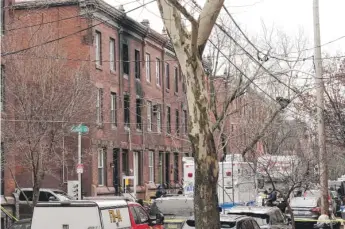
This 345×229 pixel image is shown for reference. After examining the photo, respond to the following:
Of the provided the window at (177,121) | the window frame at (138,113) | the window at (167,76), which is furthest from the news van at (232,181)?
the window at (167,76)

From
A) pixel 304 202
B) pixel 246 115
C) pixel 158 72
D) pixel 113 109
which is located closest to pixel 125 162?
pixel 113 109

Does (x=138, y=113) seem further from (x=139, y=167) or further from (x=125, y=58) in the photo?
(x=125, y=58)

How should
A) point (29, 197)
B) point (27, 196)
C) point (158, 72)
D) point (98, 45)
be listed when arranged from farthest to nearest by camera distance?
point (158, 72) < point (98, 45) < point (29, 197) < point (27, 196)

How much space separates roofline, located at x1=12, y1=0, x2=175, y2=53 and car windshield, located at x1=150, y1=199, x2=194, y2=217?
511 inches

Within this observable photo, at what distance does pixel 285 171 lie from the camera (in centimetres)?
2758

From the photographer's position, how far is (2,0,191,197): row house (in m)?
32.3

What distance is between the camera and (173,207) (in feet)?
69.9

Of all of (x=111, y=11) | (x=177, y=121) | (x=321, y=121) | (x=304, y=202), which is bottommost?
(x=304, y=202)

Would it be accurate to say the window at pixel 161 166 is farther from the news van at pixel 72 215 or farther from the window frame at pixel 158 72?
the news van at pixel 72 215

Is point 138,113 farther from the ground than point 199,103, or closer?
farther from the ground

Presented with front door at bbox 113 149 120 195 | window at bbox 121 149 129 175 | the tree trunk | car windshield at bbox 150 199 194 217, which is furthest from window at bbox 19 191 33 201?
the tree trunk

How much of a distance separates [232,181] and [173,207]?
830cm

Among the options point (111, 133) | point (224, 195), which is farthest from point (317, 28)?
point (111, 133)

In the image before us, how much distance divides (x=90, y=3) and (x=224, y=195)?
12.5m
